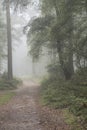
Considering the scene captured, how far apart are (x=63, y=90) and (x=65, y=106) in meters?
3.24

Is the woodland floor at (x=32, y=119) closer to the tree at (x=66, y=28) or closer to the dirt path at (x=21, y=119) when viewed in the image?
the dirt path at (x=21, y=119)

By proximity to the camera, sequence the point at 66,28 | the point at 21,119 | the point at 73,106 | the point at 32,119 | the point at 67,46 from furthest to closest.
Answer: the point at 67,46
the point at 66,28
the point at 73,106
the point at 21,119
the point at 32,119

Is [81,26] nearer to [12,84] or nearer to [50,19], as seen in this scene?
[50,19]

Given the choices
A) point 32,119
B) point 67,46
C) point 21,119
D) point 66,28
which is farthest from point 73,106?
point 67,46

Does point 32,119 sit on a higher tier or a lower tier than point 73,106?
lower

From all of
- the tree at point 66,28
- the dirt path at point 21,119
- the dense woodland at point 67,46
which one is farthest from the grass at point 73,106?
the tree at point 66,28

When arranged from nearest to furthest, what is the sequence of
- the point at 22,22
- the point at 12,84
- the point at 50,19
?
the point at 50,19
the point at 12,84
the point at 22,22

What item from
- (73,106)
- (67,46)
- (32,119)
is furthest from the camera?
(67,46)

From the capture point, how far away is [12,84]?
27000 millimetres

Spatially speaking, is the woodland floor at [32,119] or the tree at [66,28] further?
the tree at [66,28]

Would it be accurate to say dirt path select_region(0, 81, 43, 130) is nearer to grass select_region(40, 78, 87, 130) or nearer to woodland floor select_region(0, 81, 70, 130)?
woodland floor select_region(0, 81, 70, 130)

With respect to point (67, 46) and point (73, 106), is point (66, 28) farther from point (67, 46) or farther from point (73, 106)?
point (73, 106)

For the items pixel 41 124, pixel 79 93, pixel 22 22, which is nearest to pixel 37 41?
pixel 79 93

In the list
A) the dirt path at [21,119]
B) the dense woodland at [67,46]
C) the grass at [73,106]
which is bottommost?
the dirt path at [21,119]
